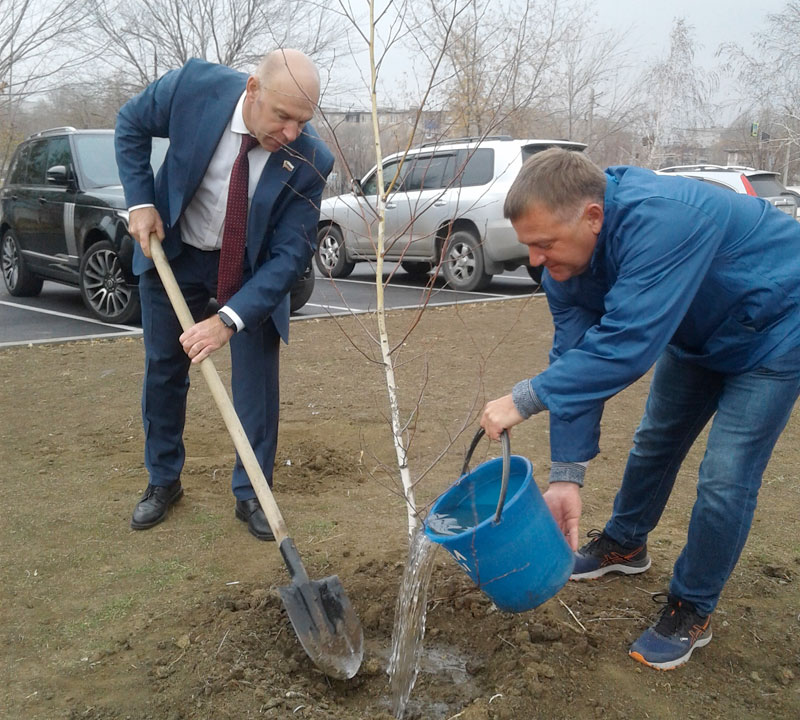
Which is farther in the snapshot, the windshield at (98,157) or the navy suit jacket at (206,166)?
the windshield at (98,157)

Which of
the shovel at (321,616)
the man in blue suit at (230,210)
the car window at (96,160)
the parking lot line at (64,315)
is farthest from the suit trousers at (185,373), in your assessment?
the car window at (96,160)

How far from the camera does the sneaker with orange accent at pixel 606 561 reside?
10.4 ft

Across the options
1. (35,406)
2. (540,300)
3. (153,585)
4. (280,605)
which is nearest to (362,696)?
(280,605)

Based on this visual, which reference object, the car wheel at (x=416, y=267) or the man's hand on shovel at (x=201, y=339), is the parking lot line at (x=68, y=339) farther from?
the car wheel at (x=416, y=267)

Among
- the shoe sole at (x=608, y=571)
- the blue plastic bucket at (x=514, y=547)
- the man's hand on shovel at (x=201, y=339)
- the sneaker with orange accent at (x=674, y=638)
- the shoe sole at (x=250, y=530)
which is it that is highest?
the man's hand on shovel at (x=201, y=339)

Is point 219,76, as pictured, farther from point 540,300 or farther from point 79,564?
point 540,300

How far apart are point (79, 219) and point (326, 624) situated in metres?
6.65

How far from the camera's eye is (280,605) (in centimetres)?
295

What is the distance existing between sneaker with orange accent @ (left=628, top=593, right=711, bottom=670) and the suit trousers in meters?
1.75

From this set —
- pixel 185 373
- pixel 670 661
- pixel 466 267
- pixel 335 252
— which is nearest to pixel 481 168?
pixel 466 267

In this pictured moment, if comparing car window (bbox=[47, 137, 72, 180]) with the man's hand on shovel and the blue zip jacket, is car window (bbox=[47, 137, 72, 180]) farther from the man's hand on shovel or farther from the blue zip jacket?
the blue zip jacket

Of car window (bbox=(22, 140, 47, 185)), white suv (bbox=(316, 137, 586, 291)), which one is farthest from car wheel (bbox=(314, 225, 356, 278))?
car window (bbox=(22, 140, 47, 185))

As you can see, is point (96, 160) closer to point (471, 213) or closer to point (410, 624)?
point (471, 213)

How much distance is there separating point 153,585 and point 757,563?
2364 mm
